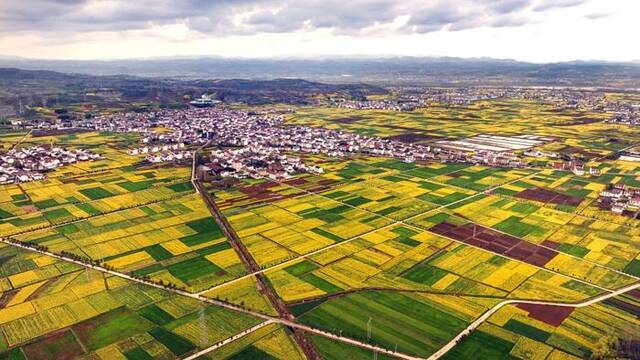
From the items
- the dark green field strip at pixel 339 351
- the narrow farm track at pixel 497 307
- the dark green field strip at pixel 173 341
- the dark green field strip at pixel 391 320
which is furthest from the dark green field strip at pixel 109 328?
the narrow farm track at pixel 497 307

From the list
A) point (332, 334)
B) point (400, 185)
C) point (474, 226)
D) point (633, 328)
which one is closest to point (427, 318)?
point (332, 334)

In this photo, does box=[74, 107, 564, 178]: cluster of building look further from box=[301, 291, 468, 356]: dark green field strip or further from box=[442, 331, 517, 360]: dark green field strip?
box=[442, 331, 517, 360]: dark green field strip

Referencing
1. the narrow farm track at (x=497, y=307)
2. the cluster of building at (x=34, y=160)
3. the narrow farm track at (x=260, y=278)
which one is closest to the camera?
the narrow farm track at (x=497, y=307)

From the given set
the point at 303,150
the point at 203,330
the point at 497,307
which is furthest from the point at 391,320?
the point at 303,150

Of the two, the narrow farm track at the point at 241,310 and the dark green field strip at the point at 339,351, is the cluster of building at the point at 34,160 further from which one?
the dark green field strip at the point at 339,351

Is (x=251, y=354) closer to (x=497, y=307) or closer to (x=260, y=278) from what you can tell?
(x=260, y=278)

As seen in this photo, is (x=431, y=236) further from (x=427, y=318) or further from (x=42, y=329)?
(x=42, y=329)
